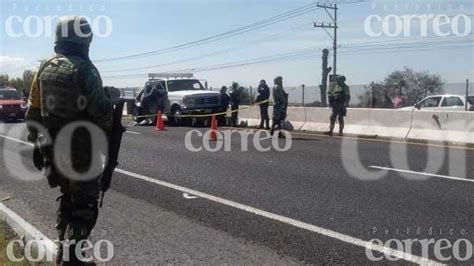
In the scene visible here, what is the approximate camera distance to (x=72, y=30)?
13.9 feet

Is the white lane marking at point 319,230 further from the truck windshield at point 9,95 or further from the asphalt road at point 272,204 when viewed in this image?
the truck windshield at point 9,95

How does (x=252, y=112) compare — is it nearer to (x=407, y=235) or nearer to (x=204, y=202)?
(x=204, y=202)

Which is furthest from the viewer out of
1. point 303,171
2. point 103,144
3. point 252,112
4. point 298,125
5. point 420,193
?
point 252,112

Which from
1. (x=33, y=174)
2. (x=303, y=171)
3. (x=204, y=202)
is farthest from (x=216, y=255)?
(x=33, y=174)

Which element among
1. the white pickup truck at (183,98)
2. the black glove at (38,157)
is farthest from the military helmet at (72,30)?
the white pickup truck at (183,98)

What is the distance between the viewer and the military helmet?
4.22 meters

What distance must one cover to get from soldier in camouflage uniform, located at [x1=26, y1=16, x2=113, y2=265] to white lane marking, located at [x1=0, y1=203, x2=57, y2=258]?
120 cm

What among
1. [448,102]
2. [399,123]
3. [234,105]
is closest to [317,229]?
[399,123]

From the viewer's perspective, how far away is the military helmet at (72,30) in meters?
4.22

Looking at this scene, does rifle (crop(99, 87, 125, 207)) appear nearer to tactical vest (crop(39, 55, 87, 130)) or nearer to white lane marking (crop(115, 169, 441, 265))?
tactical vest (crop(39, 55, 87, 130))

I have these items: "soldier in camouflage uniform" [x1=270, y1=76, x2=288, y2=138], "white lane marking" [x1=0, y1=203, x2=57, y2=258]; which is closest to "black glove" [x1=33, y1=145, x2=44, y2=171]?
"white lane marking" [x1=0, y1=203, x2=57, y2=258]

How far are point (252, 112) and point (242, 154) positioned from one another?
1079 cm

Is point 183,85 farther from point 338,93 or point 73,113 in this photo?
point 73,113

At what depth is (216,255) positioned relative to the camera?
580 cm
